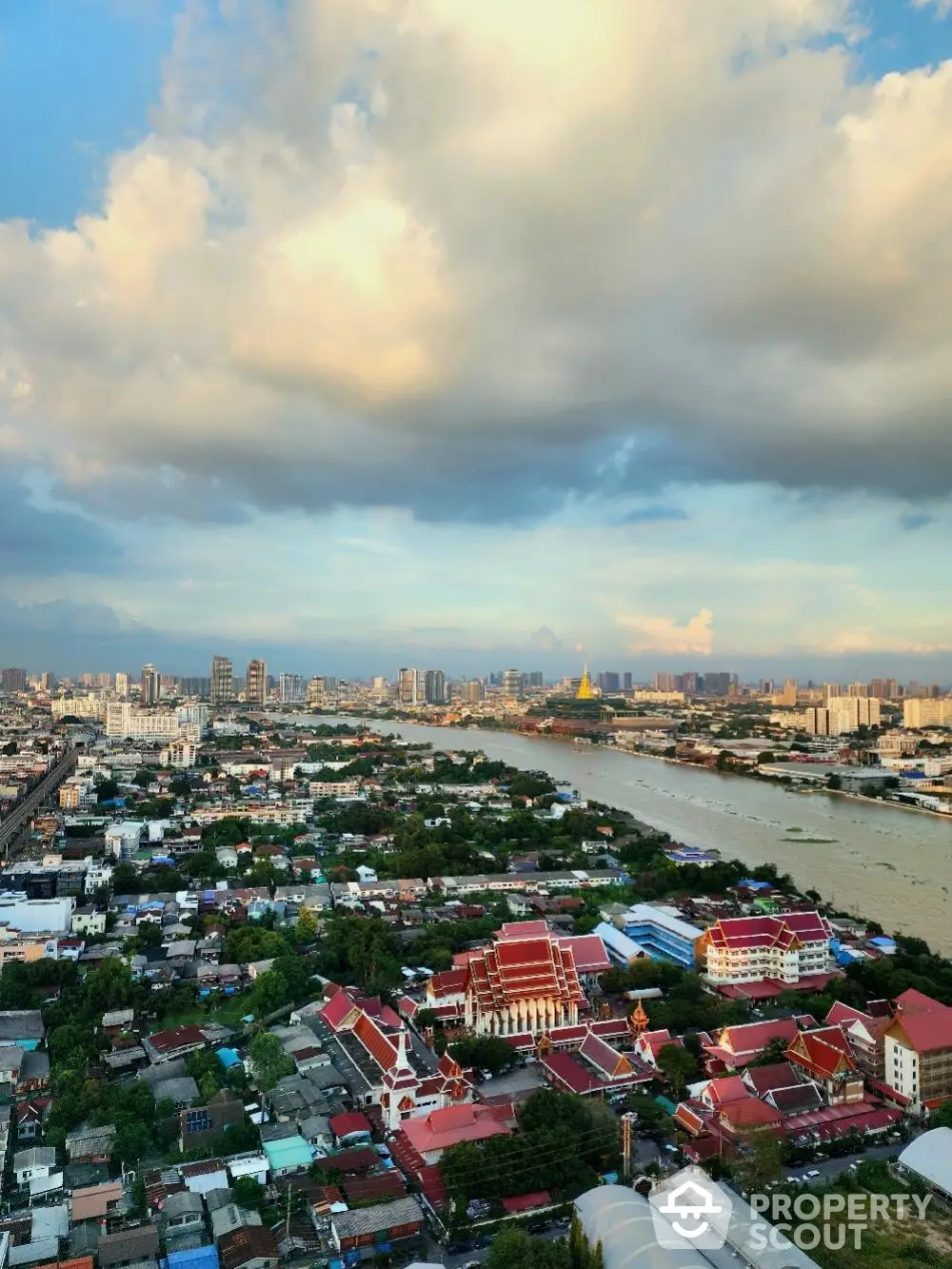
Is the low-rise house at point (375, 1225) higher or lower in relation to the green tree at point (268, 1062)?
lower

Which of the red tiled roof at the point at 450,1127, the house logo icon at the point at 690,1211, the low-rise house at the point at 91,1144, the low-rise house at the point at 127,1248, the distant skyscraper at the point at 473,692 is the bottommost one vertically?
the low-rise house at the point at 127,1248

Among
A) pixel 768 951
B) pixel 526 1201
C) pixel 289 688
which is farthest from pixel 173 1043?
pixel 289 688

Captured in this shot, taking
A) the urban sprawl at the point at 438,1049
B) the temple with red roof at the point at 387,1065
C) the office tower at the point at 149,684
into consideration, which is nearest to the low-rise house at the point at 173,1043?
the urban sprawl at the point at 438,1049

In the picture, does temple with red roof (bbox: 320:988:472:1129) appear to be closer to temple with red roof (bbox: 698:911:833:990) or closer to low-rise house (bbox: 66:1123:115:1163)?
low-rise house (bbox: 66:1123:115:1163)

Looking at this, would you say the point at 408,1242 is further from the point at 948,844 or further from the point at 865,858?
→ the point at 948,844

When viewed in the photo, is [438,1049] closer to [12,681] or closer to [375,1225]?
[375,1225]

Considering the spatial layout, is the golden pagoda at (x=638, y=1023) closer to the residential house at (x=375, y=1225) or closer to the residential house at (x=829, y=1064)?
the residential house at (x=829, y=1064)

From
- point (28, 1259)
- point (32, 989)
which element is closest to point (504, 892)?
point (32, 989)
